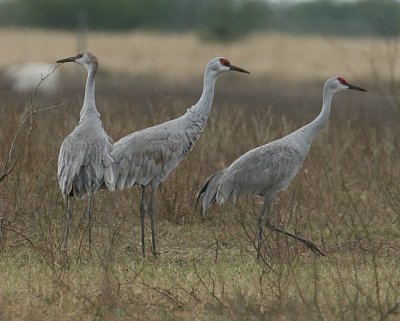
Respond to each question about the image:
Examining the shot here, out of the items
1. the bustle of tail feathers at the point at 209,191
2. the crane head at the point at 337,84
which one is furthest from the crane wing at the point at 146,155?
the crane head at the point at 337,84

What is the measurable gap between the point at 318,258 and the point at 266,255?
Answer: 40cm

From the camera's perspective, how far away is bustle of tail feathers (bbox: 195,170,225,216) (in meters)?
7.21

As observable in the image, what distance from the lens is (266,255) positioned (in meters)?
6.46

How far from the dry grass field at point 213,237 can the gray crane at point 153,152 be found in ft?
0.86

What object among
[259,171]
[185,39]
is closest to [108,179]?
[259,171]

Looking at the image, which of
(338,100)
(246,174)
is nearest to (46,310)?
(246,174)

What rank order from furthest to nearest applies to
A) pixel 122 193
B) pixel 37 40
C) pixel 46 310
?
pixel 37 40
pixel 122 193
pixel 46 310

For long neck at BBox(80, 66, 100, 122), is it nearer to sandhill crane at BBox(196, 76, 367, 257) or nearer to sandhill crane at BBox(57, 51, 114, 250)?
sandhill crane at BBox(57, 51, 114, 250)

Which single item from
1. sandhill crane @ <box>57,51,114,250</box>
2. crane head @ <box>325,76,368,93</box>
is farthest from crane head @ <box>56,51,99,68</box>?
crane head @ <box>325,76,368,93</box>

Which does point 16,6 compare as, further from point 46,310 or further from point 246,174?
point 46,310

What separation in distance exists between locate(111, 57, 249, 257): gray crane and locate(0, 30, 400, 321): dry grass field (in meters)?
0.26

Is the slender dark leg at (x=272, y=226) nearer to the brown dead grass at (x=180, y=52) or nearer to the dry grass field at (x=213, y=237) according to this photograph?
the dry grass field at (x=213, y=237)

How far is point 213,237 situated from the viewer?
759 centimetres

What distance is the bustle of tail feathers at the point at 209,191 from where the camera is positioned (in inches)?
284
